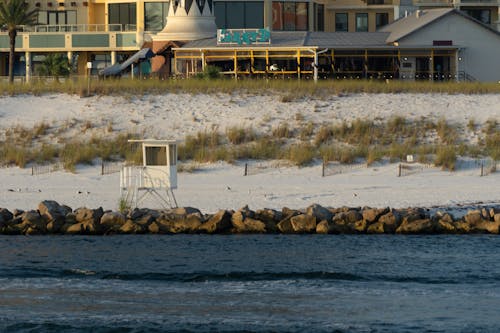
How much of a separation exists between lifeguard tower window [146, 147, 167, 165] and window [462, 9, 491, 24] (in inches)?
2309

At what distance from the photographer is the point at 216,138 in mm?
49188

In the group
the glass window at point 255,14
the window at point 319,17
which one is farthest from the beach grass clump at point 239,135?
the window at point 319,17

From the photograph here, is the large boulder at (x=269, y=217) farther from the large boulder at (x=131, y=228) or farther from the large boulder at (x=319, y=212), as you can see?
the large boulder at (x=131, y=228)

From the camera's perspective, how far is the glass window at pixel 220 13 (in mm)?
84562

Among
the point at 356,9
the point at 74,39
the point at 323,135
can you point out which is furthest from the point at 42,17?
the point at 323,135

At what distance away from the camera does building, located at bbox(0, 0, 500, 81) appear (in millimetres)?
73688

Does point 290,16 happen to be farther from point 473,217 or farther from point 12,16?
point 473,217

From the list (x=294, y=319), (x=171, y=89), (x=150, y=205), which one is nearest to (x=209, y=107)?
(x=171, y=89)

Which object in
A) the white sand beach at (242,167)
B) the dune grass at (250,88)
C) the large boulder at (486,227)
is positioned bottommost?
the large boulder at (486,227)

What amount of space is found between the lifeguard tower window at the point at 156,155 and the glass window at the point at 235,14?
47.3 meters

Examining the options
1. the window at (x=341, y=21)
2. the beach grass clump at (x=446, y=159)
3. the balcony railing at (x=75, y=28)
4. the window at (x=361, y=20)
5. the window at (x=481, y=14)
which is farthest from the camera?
the window at (x=341, y=21)

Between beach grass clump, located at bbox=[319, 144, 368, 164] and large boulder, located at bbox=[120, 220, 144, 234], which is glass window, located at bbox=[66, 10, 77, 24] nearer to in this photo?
beach grass clump, located at bbox=[319, 144, 368, 164]

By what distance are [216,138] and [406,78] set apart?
25894 mm

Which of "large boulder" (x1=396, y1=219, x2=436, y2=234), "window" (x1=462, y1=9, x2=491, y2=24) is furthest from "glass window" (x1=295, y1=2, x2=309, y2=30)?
"large boulder" (x1=396, y1=219, x2=436, y2=234)
